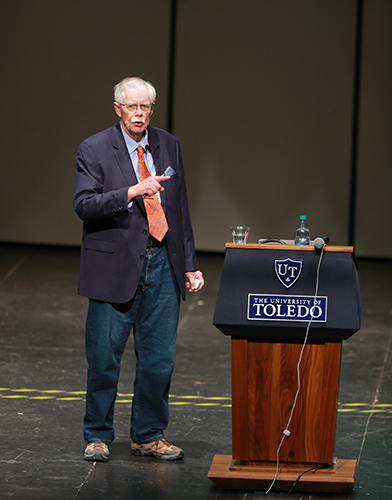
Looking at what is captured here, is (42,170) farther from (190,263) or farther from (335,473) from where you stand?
(335,473)

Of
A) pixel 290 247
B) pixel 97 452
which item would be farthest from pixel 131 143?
pixel 97 452

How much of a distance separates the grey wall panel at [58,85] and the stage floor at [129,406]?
2.51 m

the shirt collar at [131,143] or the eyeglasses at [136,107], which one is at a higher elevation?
the eyeglasses at [136,107]

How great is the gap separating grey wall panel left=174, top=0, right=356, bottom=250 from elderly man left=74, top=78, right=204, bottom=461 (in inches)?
245

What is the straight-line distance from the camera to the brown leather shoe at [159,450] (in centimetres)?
357

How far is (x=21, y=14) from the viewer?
9867mm

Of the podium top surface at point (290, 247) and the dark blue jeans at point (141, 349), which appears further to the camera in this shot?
the dark blue jeans at point (141, 349)

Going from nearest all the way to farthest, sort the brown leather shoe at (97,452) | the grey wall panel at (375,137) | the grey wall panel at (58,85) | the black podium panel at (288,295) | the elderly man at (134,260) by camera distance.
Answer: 1. the black podium panel at (288,295)
2. the elderly man at (134,260)
3. the brown leather shoe at (97,452)
4. the grey wall panel at (375,137)
5. the grey wall panel at (58,85)

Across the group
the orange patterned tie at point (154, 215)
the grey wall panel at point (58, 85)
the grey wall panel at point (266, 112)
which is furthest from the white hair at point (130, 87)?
the grey wall panel at point (58, 85)

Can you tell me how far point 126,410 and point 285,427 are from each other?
51.2 inches

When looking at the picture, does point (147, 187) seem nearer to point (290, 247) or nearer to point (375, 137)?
point (290, 247)

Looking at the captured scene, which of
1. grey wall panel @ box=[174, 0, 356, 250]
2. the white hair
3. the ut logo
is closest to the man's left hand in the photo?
the ut logo

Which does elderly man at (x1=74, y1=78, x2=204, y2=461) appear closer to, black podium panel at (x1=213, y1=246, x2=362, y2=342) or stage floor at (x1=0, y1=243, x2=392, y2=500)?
stage floor at (x1=0, y1=243, x2=392, y2=500)

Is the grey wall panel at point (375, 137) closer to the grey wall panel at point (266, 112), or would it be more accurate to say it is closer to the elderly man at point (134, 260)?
the grey wall panel at point (266, 112)
